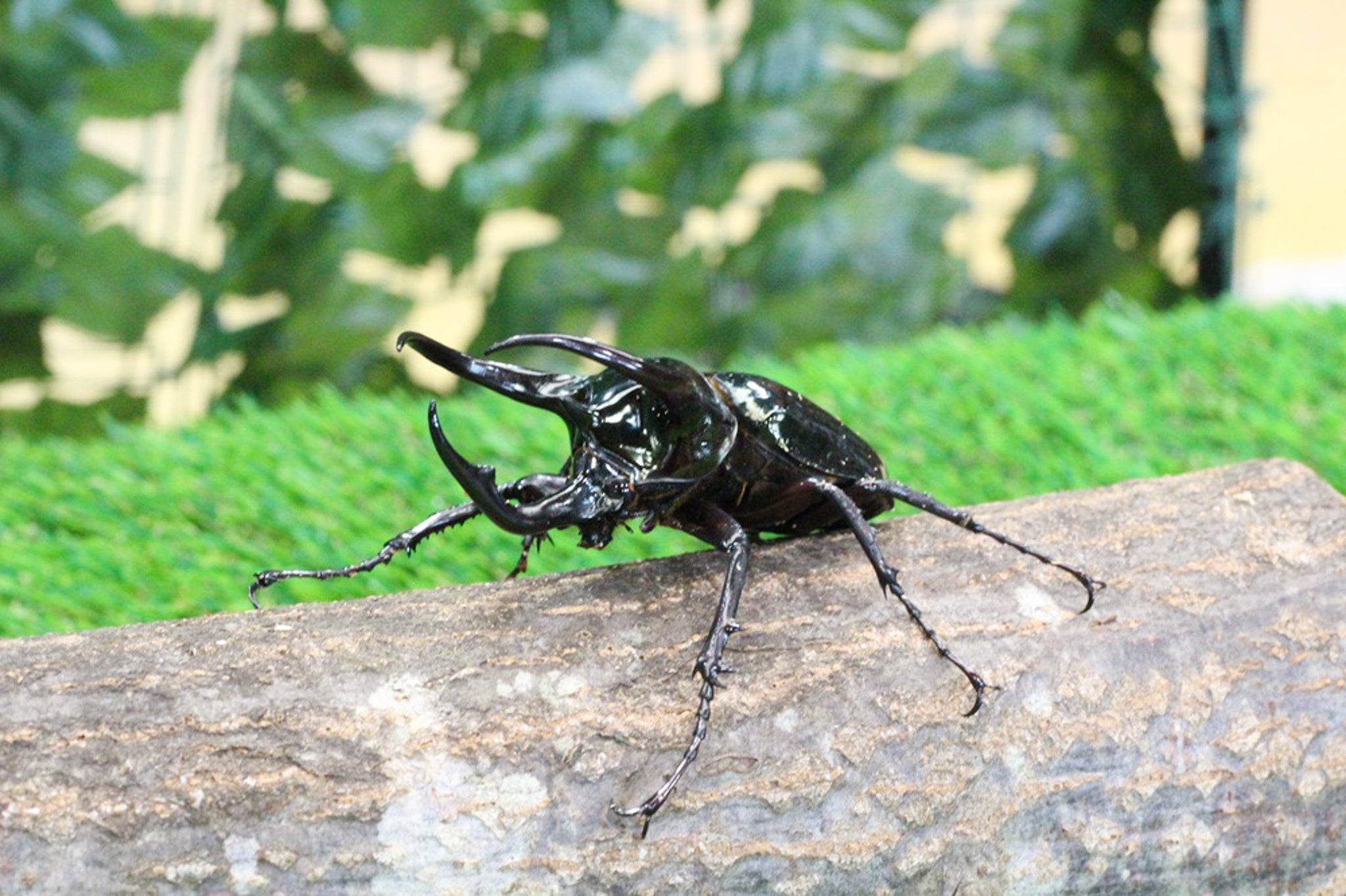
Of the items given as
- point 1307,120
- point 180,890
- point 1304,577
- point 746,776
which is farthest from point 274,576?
point 1307,120

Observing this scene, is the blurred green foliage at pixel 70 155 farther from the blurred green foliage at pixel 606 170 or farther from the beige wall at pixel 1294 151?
the beige wall at pixel 1294 151

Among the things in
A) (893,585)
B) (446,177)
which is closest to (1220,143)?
(446,177)

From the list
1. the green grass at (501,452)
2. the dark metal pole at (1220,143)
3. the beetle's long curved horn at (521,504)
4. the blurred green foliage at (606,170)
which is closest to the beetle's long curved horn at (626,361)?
the beetle's long curved horn at (521,504)

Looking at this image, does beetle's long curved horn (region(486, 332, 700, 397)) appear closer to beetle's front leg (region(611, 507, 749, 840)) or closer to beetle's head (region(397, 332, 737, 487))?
beetle's head (region(397, 332, 737, 487))

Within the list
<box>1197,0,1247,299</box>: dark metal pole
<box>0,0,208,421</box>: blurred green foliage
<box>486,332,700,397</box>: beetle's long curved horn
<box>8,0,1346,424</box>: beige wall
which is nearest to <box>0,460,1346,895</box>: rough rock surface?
<box>486,332,700,397</box>: beetle's long curved horn

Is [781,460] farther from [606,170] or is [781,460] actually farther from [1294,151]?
[1294,151]

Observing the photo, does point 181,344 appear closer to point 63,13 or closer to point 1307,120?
point 63,13
